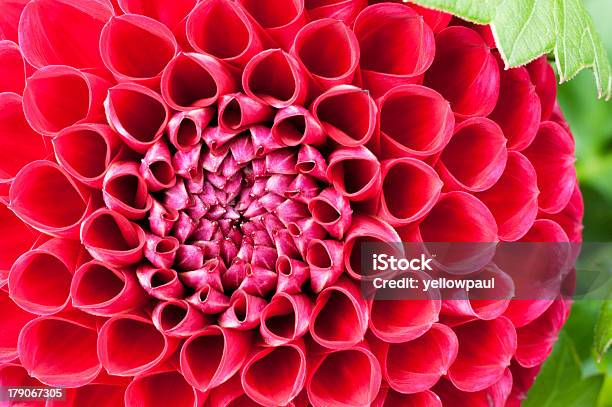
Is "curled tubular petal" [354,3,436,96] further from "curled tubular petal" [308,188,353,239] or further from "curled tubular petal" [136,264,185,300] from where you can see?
"curled tubular petal" [136,264,185,300]

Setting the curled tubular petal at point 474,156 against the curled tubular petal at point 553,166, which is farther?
the curled tubular petal at point 553,166

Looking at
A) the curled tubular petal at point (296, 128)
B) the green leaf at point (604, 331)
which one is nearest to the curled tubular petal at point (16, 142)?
the curled tubular petal at point (296, 128)

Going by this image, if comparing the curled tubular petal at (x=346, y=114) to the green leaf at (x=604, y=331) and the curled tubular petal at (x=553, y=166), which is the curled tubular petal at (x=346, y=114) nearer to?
the curled tubular petal at (x=553, y=166)

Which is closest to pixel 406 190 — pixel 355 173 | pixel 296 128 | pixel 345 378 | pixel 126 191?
pixel 355 173

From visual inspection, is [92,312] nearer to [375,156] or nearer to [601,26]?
[375,156]

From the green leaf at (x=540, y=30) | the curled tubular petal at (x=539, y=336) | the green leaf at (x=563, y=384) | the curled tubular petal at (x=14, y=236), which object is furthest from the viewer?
the green leaf at (x=563, y=384)

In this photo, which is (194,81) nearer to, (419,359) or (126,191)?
(126,191)
